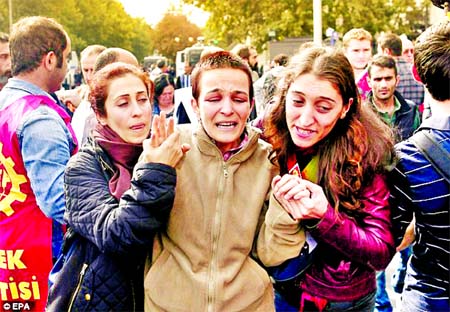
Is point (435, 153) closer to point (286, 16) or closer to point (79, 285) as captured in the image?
point (79, 285)

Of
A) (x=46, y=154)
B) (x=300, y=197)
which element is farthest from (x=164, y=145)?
(x=46, y=154)

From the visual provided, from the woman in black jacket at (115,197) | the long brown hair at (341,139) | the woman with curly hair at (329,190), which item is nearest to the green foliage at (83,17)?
the woman in black jacket at (115,197)

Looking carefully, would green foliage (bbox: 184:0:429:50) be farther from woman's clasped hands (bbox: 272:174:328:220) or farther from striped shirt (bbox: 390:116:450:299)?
woman's clasped hands (bbox: 272:174:328:220)

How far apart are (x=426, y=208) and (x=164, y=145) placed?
1043 mm

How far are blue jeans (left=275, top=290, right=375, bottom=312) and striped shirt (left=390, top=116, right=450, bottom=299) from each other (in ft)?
Answer: 0.71

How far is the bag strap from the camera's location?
2355mm

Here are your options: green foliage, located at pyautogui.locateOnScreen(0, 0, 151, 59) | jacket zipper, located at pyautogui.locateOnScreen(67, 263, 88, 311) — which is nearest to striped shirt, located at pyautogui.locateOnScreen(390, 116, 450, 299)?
jacket zipper, located at pyautogui.locateOnScreen(67, 263, 88, 311)

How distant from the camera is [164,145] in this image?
7.97 ft

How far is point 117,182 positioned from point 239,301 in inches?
28.1

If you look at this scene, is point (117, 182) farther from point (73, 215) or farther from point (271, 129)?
point (271, 129)

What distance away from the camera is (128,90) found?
287 cm

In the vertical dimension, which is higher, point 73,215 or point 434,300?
point 73,215

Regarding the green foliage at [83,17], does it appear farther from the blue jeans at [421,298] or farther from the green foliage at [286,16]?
the blue jeans at [421,298]

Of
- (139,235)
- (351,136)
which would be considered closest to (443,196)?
(351,136)
